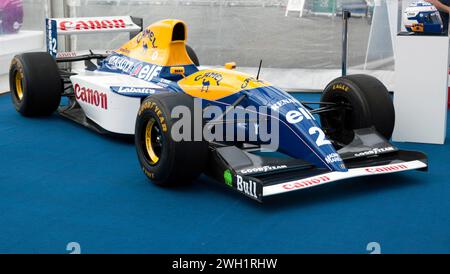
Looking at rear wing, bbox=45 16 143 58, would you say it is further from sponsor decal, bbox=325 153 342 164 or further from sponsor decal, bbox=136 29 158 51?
sponsor decal, bbox=325 153 342 164

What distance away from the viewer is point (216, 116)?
6.17 meters

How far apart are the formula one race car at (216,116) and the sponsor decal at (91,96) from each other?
1 centimetres

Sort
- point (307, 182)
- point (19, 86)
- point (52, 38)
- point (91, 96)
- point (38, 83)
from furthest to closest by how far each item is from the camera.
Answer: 1. point (19, 86)
2. point (52, 38)
3. point (38, 83)
4. point (91, 96)
5. point (307, 182)

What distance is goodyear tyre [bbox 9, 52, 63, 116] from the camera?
25.6 feet

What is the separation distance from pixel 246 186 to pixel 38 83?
3.59m

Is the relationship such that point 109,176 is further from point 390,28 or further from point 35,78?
point 390,28

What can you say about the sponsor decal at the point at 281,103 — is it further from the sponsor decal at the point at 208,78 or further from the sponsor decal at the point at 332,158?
the sponsor decal at the point at 208,78

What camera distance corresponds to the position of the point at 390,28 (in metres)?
9.38

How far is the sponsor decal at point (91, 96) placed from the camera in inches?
279

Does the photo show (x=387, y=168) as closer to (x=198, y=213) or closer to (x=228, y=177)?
(x=228, y=177)

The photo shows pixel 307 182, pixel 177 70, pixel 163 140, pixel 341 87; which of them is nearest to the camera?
pixel 307 182

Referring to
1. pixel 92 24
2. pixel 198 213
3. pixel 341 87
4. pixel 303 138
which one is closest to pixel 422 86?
pixel 341 87

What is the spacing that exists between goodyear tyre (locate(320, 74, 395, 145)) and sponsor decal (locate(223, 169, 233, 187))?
157cm

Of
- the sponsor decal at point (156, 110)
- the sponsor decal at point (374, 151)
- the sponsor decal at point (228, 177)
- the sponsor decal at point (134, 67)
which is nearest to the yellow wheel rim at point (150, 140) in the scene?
the sponsor decal at point (156, 110)
